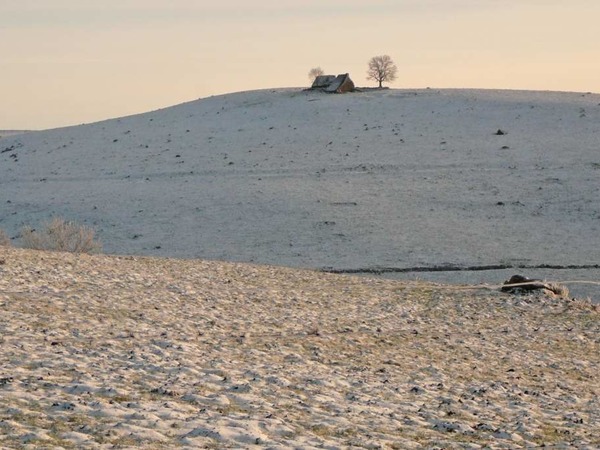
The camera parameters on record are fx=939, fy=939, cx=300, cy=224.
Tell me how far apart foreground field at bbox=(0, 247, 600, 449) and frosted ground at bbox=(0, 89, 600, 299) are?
10.7 meters

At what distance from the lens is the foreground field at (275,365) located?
354 inches

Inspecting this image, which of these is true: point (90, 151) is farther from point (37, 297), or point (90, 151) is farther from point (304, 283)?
point (37, 297)

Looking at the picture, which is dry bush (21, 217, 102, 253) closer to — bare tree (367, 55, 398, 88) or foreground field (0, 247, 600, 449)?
foreground field (0, 247, 600, 449)

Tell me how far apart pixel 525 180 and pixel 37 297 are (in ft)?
105

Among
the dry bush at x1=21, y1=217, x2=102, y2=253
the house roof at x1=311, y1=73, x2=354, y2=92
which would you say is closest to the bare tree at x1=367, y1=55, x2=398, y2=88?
the house roof at x1=311, y1=73, x2=354, y2=92

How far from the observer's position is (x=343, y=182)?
44062 millimetres

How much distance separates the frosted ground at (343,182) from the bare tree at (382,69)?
22482mm

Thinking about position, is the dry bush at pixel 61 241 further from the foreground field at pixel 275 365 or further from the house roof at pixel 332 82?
the house roof at pixel 332 82

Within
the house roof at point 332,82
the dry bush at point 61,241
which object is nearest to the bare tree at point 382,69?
the house roof at point 332,82

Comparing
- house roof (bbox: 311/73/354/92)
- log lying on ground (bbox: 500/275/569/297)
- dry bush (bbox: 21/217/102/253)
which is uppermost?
house roof (bbox: 311/73/354/92)

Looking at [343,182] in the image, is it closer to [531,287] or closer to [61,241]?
[61,241]

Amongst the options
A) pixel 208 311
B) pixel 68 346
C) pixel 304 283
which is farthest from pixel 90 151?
pixel 68 346

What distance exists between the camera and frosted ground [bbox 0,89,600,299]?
3384cm

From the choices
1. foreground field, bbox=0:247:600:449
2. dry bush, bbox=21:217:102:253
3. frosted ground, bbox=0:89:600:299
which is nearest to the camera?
foreground field, bbox=0:247:600:449
